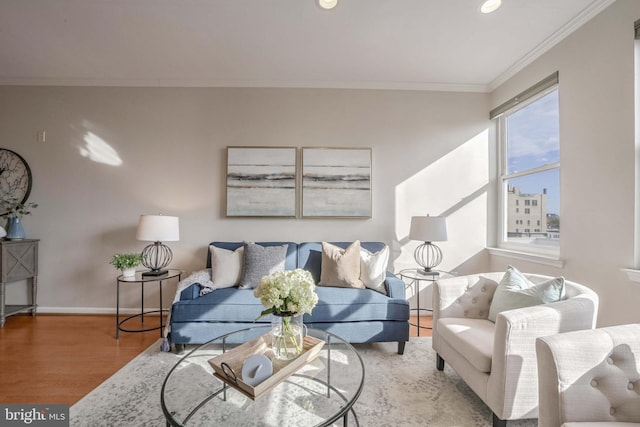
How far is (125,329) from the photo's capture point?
2865 mm

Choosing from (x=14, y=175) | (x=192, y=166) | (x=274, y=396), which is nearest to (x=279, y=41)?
(x=192, y=166)

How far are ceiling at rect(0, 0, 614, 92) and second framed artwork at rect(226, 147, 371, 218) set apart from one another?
2.79ft

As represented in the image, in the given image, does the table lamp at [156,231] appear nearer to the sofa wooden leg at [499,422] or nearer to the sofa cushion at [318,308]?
the sofa cushion at [318,308]

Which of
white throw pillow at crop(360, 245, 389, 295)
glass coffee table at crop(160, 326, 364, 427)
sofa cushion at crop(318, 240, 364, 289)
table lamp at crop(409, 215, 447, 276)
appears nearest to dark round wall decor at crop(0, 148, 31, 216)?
glass coffee table at crop(160, 326, 364, 427)

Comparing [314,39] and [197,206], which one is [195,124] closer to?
[197,206]

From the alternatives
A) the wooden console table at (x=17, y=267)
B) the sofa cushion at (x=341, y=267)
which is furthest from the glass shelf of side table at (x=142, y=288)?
the sofa cushion at (x=341, y=267)

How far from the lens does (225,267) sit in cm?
277

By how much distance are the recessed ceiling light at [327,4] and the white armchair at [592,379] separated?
8.03 ft

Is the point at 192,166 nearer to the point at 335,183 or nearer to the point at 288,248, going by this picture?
the point at 288,248

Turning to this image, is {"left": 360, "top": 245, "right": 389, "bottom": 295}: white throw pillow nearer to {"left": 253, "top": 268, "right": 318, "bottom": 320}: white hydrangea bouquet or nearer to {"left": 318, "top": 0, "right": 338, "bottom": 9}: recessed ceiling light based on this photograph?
{"left": 253, "top": 268, "right": 318, "bottom": 320}: white hydrangea bouquet

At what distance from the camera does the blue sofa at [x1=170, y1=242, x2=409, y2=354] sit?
2309 mm

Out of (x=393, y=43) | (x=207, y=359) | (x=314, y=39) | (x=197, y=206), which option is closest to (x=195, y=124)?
(x=197, y=206)

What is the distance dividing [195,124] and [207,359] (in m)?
2.77

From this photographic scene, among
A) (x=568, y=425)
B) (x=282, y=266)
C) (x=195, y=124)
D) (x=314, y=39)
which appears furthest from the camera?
(x=195, y=124)
